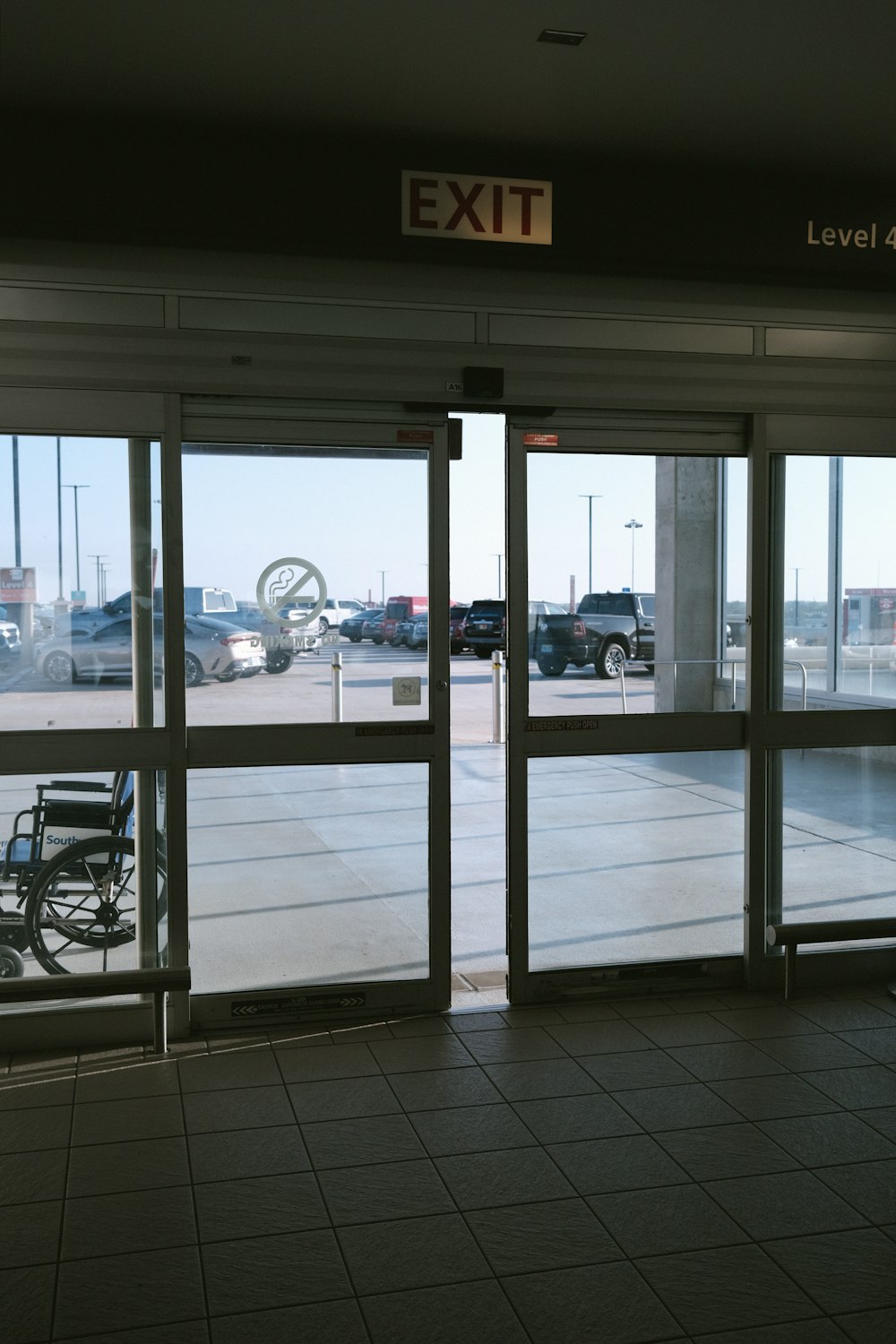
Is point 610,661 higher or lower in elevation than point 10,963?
higher

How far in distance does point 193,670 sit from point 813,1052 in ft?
8.63

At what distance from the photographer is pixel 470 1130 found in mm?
3570

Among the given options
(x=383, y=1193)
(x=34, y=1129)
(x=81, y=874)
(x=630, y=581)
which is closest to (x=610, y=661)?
(x=630, y=581)

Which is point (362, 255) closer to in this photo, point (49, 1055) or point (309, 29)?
point (309, 29)

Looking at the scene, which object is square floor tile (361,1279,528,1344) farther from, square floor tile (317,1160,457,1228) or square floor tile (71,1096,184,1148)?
square floor tile (71,1096,184,1148)

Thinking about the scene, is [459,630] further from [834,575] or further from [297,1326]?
[297,1326]

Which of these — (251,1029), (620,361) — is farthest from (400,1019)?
(620,361)

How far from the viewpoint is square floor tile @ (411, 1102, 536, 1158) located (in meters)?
3.46

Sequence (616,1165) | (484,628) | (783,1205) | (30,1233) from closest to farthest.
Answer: (30,1233), (783,1205), (616,1165), (484,628)

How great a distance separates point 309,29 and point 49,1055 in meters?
3.46

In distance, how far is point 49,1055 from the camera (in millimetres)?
4211

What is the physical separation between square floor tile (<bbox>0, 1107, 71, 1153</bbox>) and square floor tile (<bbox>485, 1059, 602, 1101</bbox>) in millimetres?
1372

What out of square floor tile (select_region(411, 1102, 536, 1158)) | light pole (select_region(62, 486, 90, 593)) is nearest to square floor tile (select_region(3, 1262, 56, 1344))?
square floor tile (select_region(411, 1102, 536, 1158))

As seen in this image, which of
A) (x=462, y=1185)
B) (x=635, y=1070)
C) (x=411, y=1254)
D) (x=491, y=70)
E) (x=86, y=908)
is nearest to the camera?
(x=411, y=1254)
